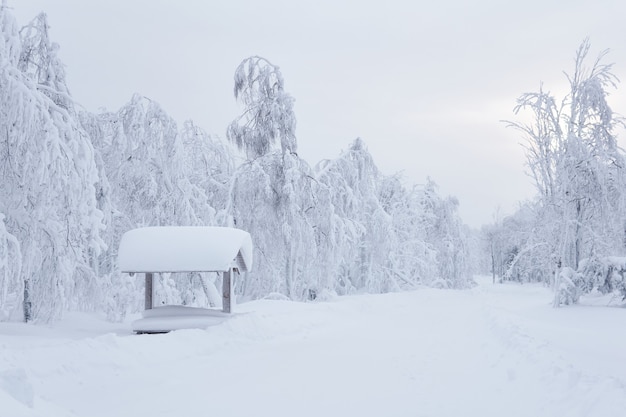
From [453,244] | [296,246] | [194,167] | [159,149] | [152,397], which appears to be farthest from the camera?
[453,244]

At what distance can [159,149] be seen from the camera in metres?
19.4

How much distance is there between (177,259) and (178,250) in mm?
254

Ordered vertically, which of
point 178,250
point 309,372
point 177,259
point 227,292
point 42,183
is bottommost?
point 309,372

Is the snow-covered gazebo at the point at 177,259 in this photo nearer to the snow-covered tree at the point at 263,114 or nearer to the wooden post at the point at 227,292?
the wooden post at the point at 227,292

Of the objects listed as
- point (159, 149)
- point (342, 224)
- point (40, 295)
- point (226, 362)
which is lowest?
point (226, 362)

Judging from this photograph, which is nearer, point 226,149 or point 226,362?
point 226,362

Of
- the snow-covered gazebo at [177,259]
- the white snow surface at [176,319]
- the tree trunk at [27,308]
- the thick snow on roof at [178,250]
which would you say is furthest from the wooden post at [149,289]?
the tree trunk at [27,308]

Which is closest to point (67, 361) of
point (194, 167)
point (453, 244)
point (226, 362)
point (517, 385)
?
point (226, 362)

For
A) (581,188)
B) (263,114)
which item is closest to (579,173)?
(581,188)

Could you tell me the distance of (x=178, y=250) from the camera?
44.1 feet

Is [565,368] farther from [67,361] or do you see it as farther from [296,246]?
[296,246]

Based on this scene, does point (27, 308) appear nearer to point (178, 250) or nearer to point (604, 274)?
point (178, 250)

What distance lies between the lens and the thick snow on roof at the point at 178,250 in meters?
13.3

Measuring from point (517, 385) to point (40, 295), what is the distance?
10579 millimetres
